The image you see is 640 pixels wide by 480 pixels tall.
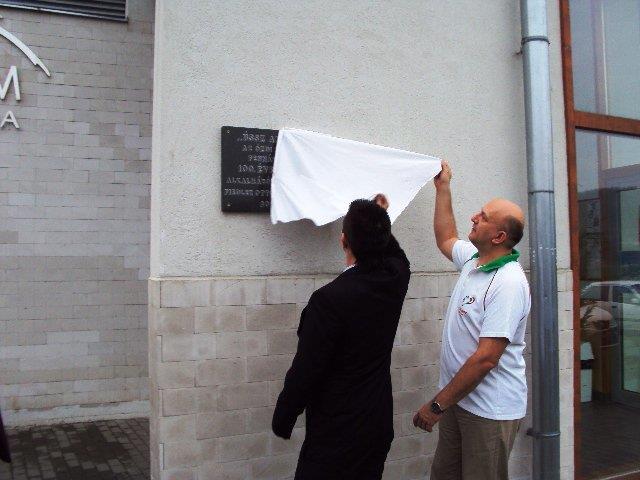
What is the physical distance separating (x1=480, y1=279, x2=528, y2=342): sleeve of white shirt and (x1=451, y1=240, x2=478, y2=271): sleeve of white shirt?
531 mm

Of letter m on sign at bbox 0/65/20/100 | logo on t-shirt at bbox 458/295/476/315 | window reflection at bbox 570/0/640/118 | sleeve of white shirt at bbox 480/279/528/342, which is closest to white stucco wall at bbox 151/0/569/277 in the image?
window reflection at bbox 570/0/640/118

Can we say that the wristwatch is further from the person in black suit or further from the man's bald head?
the man's bald head

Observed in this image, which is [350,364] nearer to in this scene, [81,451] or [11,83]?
[81,451]

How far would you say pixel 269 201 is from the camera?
371 centimetres

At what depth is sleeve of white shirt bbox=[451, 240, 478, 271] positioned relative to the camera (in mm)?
3607

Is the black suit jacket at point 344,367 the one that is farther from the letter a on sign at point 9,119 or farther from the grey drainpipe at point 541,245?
the letter a on sign at point 9,119

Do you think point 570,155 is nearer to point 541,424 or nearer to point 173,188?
point 541,424

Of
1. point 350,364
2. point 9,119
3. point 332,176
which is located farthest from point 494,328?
point 9,119

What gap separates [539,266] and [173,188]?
248cm

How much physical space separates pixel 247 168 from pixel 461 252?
1384mm

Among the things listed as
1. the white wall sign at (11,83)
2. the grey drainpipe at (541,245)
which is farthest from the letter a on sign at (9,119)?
the grey drainpipe at (541,245)

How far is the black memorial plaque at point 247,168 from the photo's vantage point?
362cm

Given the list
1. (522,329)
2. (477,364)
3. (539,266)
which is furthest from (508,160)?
(477,364)

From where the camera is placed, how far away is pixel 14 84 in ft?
19.7
